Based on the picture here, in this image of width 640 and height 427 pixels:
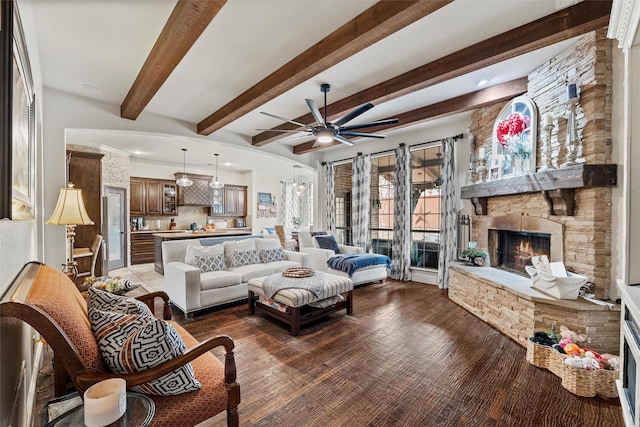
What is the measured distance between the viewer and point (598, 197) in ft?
8.86

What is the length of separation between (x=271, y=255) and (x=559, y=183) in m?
4.01

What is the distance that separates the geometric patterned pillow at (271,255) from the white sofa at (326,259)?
2.16 feet

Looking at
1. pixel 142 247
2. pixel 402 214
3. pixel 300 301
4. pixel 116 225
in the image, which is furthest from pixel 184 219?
pixel 300 301

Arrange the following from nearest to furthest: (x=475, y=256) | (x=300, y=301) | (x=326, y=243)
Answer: (x=300, y=301), (x=475, y=256), (x=326, y=243)

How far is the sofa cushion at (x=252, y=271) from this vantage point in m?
4.09

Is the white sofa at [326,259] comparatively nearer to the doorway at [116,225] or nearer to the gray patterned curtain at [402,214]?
the gray patterned curtain at [402,214]

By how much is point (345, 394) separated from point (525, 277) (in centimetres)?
281

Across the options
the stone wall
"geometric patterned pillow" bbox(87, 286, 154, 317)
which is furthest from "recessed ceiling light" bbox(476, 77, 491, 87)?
"geometric patterned pillow" bbox(87, 286, 154, 317)

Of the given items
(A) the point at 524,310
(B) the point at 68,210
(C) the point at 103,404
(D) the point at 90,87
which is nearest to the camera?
(C) the point at 103,404

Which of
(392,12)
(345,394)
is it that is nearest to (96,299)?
(345,394)

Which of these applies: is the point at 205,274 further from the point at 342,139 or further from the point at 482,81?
the point at 482,81

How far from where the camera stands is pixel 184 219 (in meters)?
8.56

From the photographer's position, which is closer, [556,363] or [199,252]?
[556,363]

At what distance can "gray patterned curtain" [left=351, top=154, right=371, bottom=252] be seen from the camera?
6262mm
